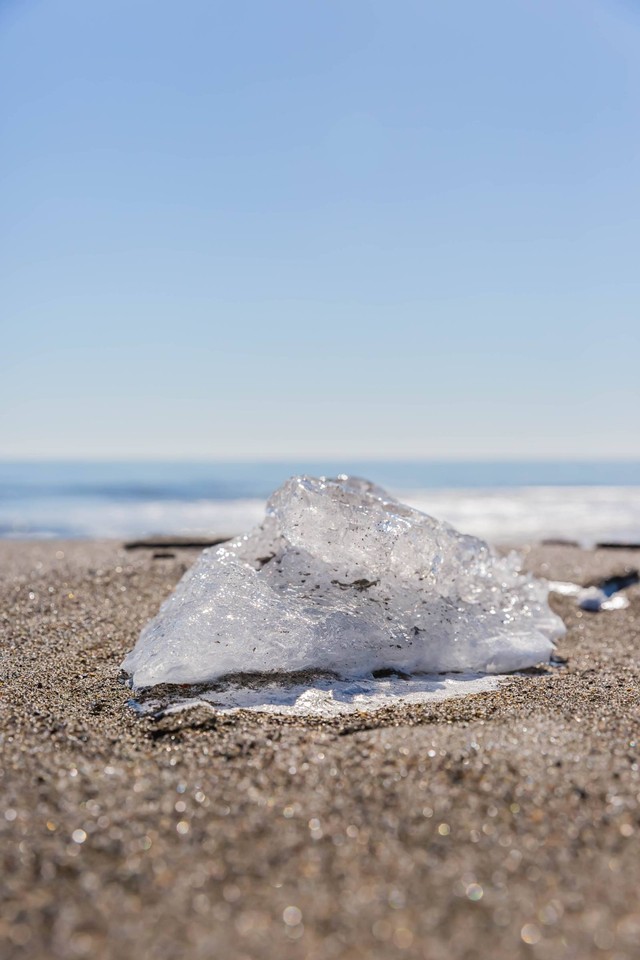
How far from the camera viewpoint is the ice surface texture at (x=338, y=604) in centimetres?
281

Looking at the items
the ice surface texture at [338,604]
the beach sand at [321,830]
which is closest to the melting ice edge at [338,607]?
the ice surface texture at [338,604]

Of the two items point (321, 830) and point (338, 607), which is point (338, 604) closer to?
point (338, 607)

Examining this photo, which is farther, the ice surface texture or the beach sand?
the ice surface texture

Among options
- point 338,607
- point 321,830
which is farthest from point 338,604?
point 321,830

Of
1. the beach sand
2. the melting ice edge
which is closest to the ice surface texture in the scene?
the melting ice edge

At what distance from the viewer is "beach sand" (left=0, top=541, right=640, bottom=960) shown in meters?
1.28

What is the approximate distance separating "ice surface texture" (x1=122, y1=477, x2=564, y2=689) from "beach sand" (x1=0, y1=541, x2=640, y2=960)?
0.38m

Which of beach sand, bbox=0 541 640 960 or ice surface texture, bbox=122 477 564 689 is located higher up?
ice surface texture, bbox=122 477 564 689

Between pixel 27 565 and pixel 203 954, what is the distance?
452 centimetres

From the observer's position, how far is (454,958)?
1.22 metres

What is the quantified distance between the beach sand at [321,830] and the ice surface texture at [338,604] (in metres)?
0.38

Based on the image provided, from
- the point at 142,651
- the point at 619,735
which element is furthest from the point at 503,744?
Answer: the point at 142,651

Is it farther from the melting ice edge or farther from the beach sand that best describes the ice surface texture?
the beach sand

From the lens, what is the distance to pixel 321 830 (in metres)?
Answer: 1.60
